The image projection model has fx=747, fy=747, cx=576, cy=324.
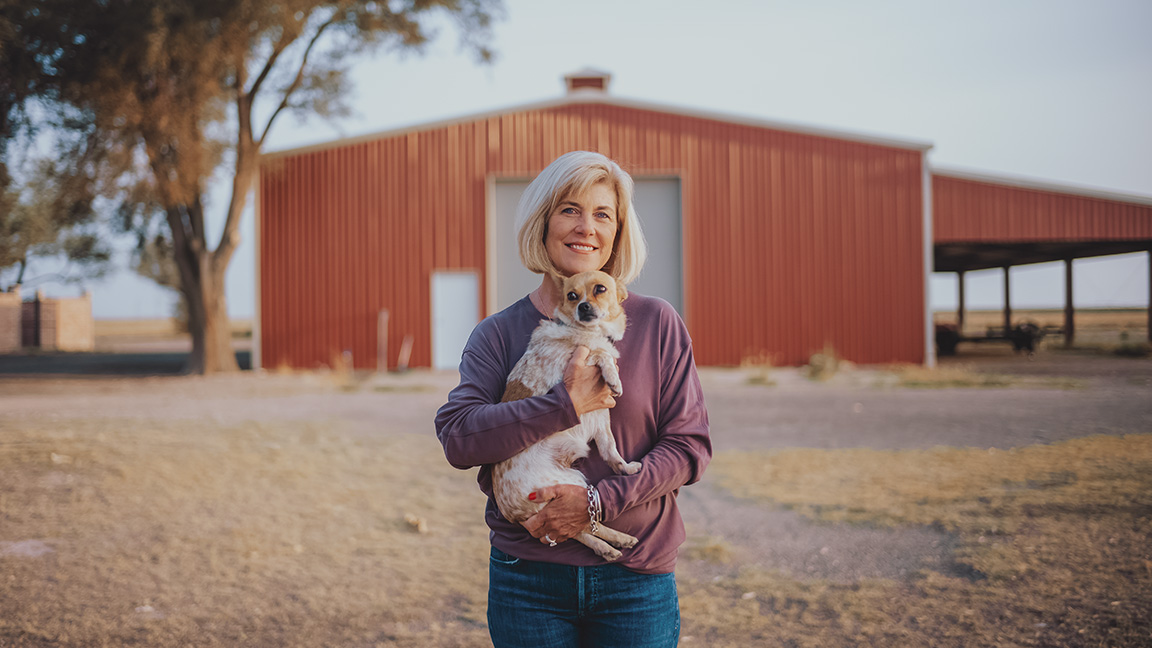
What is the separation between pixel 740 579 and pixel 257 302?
15235mm

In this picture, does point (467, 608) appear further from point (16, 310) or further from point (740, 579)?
point (16, 310)

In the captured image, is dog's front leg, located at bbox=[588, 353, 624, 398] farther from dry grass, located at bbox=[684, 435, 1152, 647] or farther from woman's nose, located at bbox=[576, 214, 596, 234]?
dry grass, located at bbox=[684, 435, 1152, 647]

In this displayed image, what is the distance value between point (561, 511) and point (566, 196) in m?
0.72

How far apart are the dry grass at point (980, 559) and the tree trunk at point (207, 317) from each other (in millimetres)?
13712

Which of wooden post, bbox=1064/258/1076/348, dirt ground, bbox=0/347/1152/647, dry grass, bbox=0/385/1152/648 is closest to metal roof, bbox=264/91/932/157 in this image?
dirt ground, bbox=0/347/1152/647

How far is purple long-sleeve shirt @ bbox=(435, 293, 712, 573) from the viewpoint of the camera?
1.61 m

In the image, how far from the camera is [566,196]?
5.77 ft

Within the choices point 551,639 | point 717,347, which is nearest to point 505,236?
point 717,347

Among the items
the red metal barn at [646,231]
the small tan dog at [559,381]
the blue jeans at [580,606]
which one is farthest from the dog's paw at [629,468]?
the red metal barn at [646,231]

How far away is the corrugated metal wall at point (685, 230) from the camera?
1680 cm

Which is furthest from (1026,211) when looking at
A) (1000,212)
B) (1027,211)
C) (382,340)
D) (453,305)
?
(382,340)

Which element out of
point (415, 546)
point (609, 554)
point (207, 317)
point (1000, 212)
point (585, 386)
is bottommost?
point (415, 546)

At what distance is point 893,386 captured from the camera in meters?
13.5

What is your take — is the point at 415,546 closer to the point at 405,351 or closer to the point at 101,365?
the point at 405,351
